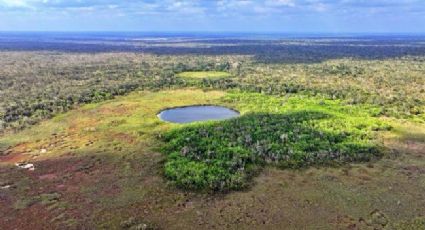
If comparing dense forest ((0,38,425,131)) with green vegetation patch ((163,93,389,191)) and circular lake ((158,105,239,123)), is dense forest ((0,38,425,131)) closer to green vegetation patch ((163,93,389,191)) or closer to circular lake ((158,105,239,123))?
green vegetation patch ((163,93,389,191))

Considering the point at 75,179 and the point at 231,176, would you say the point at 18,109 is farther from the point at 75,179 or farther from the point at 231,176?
the point at 231,176

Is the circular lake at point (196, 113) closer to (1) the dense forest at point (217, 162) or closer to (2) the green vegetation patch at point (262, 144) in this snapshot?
(1) the dense forest at point (217, 162)

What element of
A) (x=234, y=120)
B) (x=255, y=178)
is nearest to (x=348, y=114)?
(x=234, y=120)

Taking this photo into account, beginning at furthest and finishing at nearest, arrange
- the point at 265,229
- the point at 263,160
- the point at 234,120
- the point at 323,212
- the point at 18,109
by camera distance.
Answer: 1. the point at 18,109
2. the point at 234,120
3. the point at 263,160
4. the point at 323,212
5. the point at 265,229

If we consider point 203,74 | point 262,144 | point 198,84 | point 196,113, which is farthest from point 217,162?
point 203,74

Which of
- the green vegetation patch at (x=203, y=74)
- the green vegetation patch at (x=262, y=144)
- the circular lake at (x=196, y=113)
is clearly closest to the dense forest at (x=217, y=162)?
the green vegetation patch at (x=262, y=144)

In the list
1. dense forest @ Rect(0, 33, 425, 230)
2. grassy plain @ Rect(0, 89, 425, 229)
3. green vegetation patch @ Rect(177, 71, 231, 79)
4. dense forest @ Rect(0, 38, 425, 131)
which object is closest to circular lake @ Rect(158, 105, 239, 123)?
dense forest @ Rect(0, 33, 425, 230)

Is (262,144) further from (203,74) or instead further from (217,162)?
(203,74)
